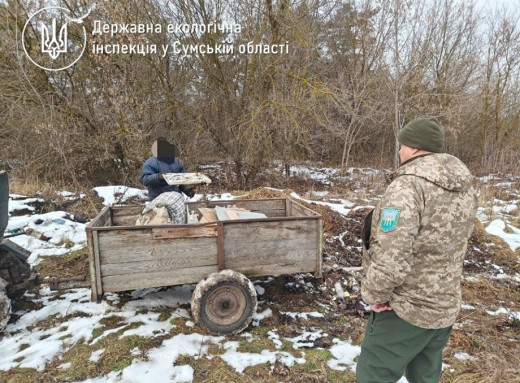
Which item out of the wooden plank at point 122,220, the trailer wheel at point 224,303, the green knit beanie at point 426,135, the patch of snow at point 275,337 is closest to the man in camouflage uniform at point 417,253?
the green knit beanie at point 426,135

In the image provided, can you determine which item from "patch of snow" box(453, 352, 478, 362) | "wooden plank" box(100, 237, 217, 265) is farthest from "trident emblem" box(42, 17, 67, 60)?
"patch of snow" box(453, 352, 478, 362)

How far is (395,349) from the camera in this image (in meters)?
1.77

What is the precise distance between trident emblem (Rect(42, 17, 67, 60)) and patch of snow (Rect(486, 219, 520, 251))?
11480mm

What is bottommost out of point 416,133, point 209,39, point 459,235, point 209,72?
point 459,235

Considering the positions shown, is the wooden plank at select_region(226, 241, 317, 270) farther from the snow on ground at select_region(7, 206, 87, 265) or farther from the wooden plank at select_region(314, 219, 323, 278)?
the snow on ground at select_region(7, 206, 87, 265)

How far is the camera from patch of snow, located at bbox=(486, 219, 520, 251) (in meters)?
5.96

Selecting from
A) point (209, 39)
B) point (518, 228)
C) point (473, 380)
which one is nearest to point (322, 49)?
point (209, 39)

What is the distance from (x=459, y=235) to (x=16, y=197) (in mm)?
8509

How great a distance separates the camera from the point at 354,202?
819 centimetres

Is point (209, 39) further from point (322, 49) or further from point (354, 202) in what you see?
point (354, 202)

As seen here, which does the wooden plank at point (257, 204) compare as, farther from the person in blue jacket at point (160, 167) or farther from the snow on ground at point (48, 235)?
the snow on ground at point (48, 235)

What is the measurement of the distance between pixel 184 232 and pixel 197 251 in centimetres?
23

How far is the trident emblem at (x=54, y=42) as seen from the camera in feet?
28.5

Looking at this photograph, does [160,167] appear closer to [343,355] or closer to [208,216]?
[208,216]
